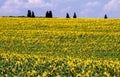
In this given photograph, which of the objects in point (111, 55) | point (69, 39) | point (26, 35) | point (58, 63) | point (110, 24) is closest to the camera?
point (58, 63)

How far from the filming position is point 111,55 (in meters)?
26.7

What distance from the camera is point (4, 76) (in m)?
10.3

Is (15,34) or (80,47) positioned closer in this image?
(80,47)

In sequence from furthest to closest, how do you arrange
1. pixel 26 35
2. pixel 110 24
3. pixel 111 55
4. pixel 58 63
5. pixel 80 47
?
1. pixel 110 24
2. pixel 26 35
3. pixel 80 47
4. pixel 111 55
5. pixel 58 63

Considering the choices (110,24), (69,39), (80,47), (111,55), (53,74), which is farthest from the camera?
(110,24)

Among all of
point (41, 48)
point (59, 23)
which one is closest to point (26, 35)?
point (41, 48)

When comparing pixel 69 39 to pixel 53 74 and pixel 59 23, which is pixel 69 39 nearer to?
pixel 59 23

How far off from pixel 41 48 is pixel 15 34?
810 cm

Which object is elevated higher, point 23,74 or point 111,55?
point 23,74

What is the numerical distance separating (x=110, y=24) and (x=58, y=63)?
32.3 metres

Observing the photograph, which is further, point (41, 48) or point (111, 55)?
point (41, 48)

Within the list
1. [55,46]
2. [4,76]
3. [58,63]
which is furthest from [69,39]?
[4,76]

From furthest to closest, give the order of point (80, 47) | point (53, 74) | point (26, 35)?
1. point (26, 35)
2. point (80, 47)
3. point (53, 74)

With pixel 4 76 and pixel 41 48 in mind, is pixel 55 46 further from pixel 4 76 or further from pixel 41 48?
pixel 4 76
